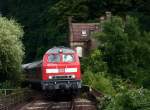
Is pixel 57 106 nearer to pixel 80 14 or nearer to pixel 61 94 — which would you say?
pixel 61 94

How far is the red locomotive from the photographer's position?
37.0m

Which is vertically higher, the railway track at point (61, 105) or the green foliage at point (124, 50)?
the green foliage at point (124, 50)

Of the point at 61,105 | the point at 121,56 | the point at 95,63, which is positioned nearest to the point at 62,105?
the point at 61,105

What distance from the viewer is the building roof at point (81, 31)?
76.5 meters

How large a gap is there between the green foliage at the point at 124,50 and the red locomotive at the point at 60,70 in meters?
16.1

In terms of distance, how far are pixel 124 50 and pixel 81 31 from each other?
21.8 metres

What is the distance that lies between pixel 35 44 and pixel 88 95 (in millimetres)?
58350

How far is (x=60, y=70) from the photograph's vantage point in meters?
37.5

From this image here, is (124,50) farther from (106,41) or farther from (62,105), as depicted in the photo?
(62,105)

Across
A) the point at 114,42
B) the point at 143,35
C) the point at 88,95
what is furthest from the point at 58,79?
the point at 143,35

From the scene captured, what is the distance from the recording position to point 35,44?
97500mm

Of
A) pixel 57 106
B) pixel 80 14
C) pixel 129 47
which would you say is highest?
pixel 80 14

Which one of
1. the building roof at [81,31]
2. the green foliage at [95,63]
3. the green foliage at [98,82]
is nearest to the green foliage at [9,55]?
the green foliage at [98,82]

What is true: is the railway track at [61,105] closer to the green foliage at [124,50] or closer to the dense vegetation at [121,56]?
the dense vegetation at [121,56]
